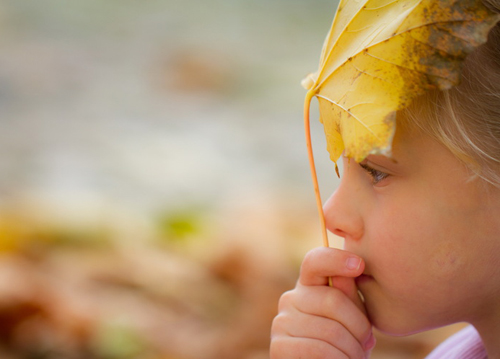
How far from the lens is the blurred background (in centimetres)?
174

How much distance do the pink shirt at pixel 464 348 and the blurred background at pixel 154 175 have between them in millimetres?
617

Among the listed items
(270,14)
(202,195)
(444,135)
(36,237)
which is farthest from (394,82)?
(270,14)

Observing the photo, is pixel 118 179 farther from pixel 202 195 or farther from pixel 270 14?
pixel 270 14

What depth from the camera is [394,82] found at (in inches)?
26.6

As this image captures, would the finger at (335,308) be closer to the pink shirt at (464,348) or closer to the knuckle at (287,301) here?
the knuckle at (287,301)

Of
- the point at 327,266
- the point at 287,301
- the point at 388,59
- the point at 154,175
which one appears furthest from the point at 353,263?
the point at 154,175

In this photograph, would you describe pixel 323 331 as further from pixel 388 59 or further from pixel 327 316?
pixel 388 59

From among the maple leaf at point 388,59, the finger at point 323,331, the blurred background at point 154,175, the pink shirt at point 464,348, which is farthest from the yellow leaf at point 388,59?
the blurred background at point 154,175

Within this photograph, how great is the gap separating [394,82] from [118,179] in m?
2.14

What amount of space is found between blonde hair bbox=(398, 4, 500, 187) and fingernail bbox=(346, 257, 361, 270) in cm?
19

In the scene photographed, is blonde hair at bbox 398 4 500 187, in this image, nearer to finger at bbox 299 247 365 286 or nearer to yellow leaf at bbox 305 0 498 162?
yellow leaf at bbox 305 0 498 162

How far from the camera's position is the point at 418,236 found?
0.80 m

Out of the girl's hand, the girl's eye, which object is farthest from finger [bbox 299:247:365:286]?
the girl's eye

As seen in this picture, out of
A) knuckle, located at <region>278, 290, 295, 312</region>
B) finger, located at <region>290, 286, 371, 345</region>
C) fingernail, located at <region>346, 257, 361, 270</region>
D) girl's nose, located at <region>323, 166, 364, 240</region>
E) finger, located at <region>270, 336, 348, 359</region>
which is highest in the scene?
girl's nose, located at <region>323, 166, 364, 240</region>
